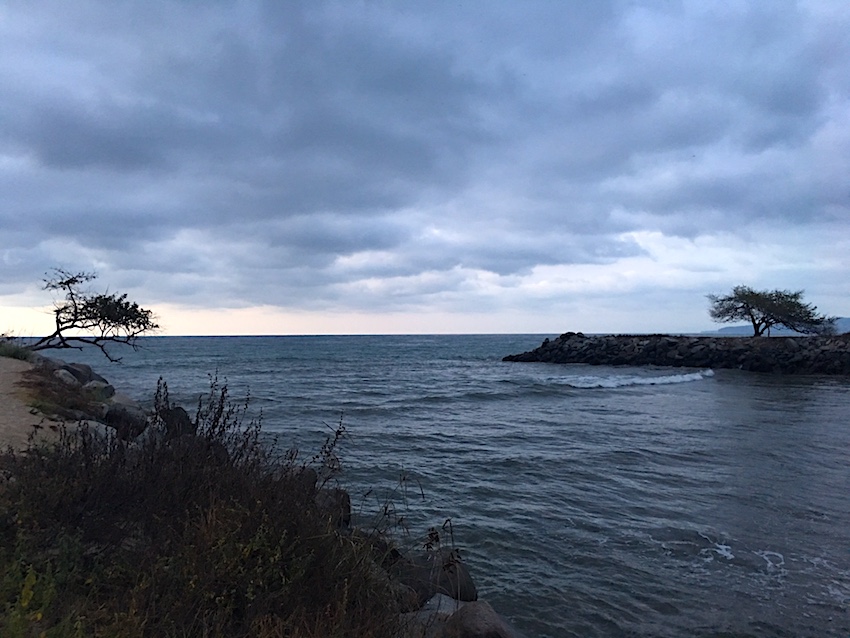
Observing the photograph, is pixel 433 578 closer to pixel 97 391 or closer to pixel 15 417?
pixel 15 417

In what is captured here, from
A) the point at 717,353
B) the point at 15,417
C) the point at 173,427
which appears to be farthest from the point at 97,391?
the point at 717,353

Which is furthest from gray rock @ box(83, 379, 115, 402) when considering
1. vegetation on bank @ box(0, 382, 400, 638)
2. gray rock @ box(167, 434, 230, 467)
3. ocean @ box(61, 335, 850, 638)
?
gray rock @ box(167, 434, 230, 467)

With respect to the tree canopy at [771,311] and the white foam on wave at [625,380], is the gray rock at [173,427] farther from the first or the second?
the tree canopy at [771,311]

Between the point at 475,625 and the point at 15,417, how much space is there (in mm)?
8235

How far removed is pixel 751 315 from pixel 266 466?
6169 cm

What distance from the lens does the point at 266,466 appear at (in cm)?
509

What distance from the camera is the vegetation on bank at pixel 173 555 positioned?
3131mm

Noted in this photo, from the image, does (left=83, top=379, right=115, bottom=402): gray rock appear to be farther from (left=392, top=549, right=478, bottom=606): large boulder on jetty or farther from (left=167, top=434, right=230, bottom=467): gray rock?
(left=392, top=549, right=478, bottom=606): large boulder on jetty

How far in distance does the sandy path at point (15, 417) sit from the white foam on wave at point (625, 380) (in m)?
25.2

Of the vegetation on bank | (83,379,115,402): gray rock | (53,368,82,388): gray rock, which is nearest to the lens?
the vegetation on bank

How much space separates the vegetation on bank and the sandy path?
2.57 metres

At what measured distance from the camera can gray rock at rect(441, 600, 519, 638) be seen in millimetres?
4160

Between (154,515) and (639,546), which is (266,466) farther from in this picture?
(639,546)

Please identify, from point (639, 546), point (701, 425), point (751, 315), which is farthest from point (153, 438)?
point (751, 315)
